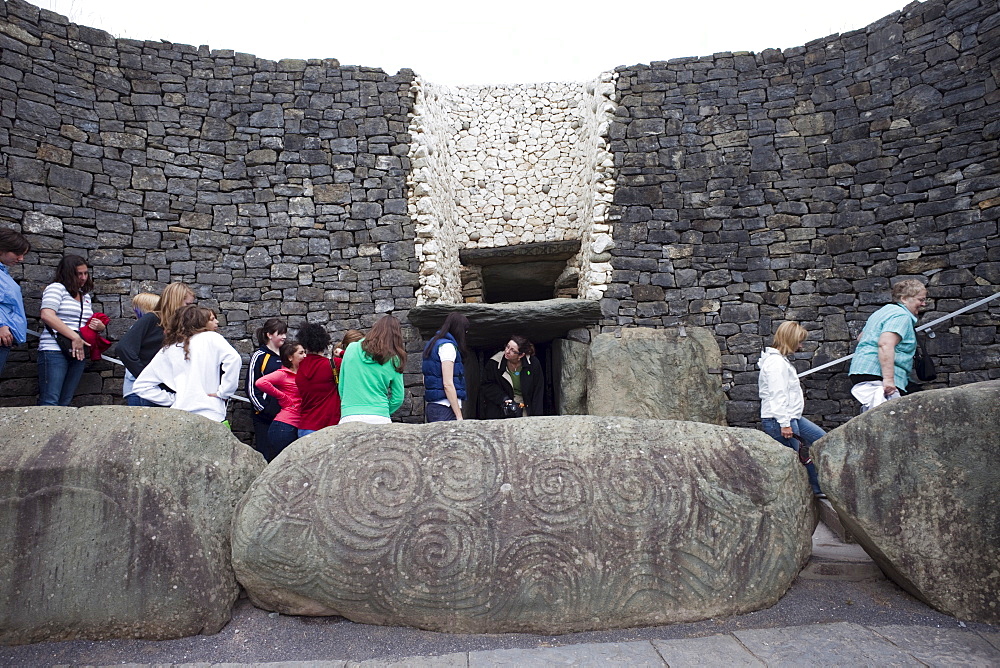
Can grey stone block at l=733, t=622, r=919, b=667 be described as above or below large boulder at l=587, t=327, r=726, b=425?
below

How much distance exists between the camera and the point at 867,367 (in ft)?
13.3

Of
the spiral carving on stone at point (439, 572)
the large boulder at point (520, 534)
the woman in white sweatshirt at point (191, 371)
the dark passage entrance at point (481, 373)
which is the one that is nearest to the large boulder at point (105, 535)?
the large boulder at point (520, 534)

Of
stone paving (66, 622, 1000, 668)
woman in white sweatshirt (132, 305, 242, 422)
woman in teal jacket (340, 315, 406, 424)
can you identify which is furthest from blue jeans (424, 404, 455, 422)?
stone paving (66, 622, 1000, 668)

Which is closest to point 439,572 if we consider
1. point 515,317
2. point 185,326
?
point 185,326

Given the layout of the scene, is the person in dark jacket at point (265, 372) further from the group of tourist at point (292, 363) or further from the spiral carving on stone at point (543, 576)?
the spiral carving on stone at point (543, 576)

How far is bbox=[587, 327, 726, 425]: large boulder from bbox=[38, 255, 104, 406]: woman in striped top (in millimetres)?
4475

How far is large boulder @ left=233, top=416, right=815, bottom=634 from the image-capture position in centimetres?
248

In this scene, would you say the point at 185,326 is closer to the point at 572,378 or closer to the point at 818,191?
the point at 572,378

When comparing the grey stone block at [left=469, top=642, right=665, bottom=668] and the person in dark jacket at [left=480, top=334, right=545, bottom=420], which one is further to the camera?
the person in dark jacket at [left=480, top=334, right=545, bottom=420]

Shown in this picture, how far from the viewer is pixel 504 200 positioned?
26.2 feet

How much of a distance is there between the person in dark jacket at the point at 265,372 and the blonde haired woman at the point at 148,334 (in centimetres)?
71

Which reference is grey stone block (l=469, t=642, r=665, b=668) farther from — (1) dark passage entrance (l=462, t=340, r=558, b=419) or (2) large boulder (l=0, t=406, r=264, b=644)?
(1) dark passage entrance (l=462, t=340, r=558, b=419)

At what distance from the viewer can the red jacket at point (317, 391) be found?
12.7ft

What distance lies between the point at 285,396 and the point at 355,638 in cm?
203
